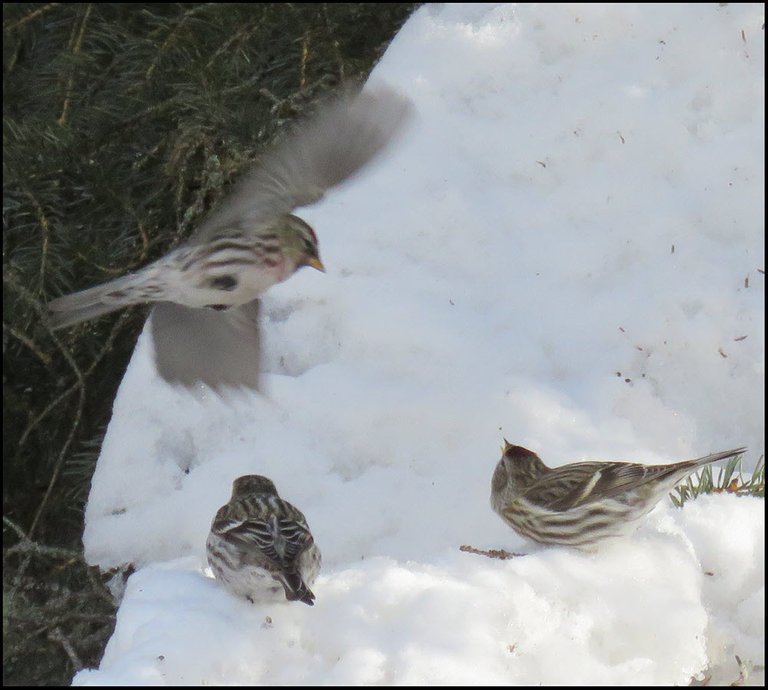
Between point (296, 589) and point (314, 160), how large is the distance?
1.02m

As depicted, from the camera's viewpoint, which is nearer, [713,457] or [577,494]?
[713,457]

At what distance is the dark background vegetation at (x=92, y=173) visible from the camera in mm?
2996

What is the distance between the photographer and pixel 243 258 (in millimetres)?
2629

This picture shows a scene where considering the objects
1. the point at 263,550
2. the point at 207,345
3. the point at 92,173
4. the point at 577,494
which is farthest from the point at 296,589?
the point at 92,173


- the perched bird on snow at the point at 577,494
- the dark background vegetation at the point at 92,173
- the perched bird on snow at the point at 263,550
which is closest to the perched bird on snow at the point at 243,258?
the dark background vegetation at the point at 92,173

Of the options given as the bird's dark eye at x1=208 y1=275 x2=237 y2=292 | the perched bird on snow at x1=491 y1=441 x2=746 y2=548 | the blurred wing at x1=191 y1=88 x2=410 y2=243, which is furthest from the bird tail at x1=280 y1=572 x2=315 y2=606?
the blurred wing at x1=191 y1=88 x2=410 y2=243

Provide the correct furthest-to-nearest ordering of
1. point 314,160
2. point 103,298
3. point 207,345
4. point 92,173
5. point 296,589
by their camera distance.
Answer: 1. point 92,173
2. point 207,345
3. point 314,160
4. point 103,298
5. point 296,589

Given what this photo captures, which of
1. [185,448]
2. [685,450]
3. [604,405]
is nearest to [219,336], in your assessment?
[185,448]

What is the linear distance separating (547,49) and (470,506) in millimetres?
1425

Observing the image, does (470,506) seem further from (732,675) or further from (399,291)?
(732,675)

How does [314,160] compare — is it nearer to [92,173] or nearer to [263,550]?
[92,173]

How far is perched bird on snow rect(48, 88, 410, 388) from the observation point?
2.62 m

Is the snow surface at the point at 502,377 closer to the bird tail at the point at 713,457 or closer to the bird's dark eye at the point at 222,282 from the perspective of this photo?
the bird tail at the point at 713,457

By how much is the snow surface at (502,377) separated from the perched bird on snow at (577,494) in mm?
61
